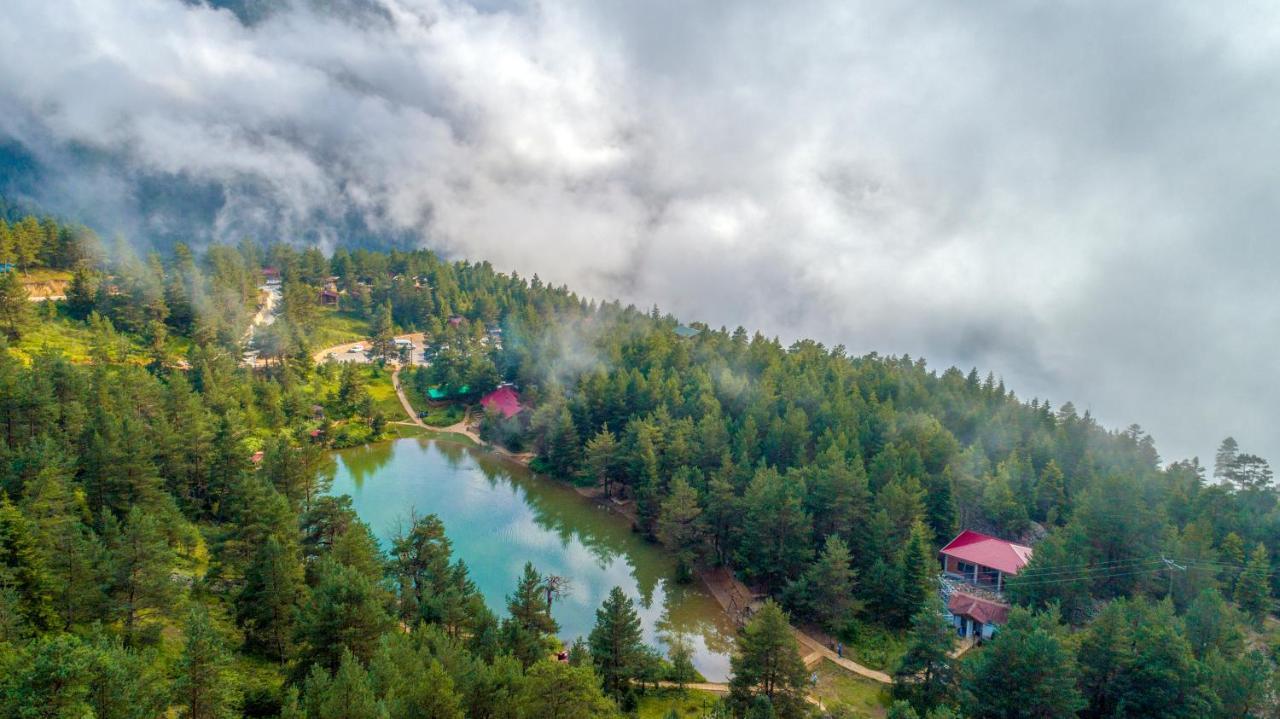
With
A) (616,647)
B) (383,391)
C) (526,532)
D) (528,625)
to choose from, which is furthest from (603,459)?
(383,391)

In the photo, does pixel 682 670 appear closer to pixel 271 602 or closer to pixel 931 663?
pixel 931 663

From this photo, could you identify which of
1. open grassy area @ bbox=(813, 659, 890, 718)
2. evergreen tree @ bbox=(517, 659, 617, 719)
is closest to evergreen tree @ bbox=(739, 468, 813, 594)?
open grassy area @ bbox=(813, 659, 890, 718)

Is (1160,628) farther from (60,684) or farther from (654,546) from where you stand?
(60,684)

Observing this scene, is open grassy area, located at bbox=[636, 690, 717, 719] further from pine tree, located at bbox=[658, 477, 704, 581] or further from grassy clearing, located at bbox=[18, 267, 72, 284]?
grassy clearing, located at bbox=[18, 267, 72, 284]

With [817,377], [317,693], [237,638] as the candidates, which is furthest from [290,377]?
[317,693]

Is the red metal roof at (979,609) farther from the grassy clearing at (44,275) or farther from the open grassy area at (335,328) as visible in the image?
the grassy clearing at (44,275)

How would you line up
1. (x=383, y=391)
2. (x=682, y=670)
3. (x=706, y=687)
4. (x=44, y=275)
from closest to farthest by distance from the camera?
1. (x=682, y=670)
2. (x=706, y=687)
3. (x=44, y=275)
4. (x=383, y=391)
